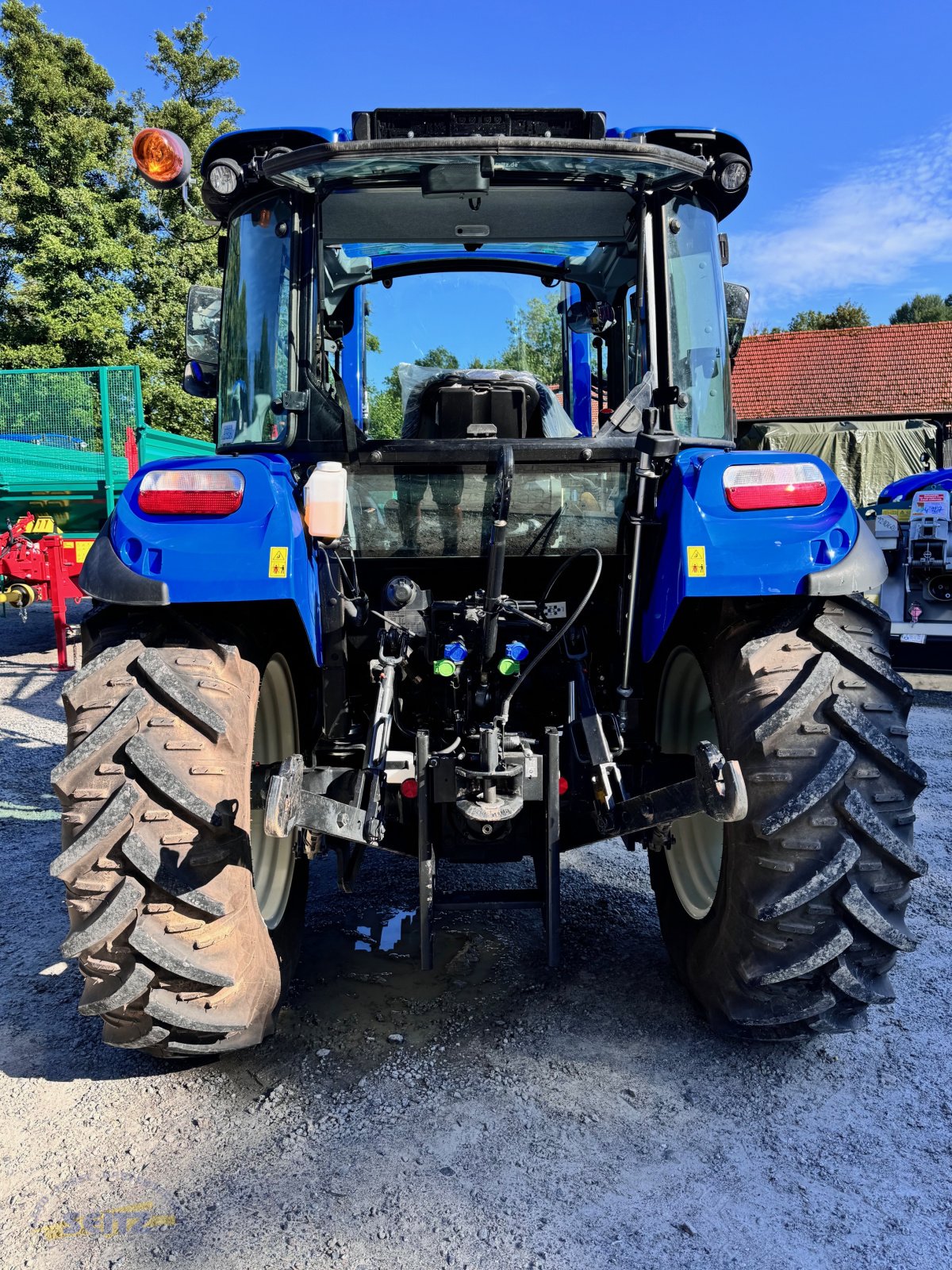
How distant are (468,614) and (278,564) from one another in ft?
2.00

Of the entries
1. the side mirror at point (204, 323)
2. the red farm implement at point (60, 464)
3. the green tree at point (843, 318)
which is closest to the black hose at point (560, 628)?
the side mirror at point (204, 323)

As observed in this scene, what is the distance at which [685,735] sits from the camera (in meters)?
3.12

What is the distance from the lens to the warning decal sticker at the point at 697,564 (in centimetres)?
232

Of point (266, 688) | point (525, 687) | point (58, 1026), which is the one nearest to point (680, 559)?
point (525, 687)

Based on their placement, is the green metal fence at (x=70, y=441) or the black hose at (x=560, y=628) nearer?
the black hose at (x=560, y=628)

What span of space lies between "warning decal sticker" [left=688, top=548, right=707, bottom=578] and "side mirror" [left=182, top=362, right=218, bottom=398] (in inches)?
75.1

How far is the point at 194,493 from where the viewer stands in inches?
91.4

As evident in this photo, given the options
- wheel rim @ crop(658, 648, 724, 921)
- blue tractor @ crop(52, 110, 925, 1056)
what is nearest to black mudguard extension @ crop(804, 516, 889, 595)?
blue tractor @ crop(52, 110, 925, 1056)

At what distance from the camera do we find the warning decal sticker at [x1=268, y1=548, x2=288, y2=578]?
228 centimetres

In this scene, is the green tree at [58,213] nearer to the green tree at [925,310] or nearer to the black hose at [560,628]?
the black hose at [560,628]

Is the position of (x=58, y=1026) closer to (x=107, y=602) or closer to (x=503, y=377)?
(x=107, y=602)

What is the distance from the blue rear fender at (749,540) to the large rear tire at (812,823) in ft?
0.57

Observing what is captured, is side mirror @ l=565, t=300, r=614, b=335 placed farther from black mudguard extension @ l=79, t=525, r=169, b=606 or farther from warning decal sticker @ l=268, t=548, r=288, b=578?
black mudguard extension @ l=79, t=525, r=169, b=606

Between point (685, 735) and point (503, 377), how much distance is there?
141cm
